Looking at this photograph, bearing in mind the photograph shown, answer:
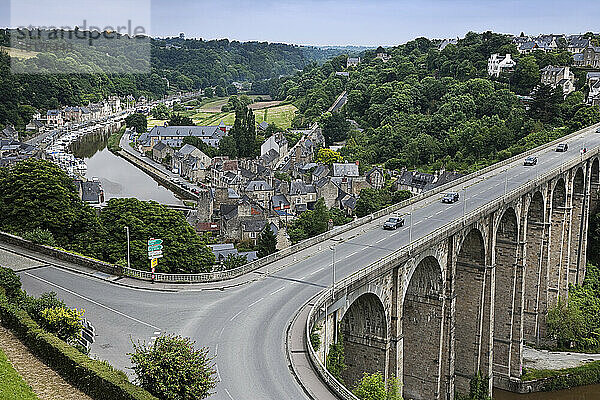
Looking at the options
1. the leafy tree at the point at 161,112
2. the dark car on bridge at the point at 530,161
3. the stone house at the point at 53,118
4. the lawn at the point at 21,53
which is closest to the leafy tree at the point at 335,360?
the dark car on bridge at the point at 530,161

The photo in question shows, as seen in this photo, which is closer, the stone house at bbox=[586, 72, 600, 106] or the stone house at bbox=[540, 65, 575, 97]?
the stone house at bbox=[586, 72, 600, 106]

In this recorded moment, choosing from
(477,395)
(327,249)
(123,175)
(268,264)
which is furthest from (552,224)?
(123,175)

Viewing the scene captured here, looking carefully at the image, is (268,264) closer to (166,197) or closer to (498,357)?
(498,357)

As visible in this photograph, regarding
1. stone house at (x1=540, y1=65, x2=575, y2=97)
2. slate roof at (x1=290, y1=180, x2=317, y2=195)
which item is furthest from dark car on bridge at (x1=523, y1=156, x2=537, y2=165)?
stone house at (x1=540, y1=65, x2=575, y2=97)

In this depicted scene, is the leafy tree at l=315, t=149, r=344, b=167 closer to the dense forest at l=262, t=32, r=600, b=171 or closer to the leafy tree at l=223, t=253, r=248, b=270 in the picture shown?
the dense forest at l=262, t=32, r=600, b=171

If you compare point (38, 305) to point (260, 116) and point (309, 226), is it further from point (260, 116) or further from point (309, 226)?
point (260, 116)

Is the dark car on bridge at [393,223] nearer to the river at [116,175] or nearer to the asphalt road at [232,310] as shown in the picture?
the asphalt road at [232,310]

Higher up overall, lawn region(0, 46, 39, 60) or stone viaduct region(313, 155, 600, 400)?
lawn region(0, 46, 39, 60)
